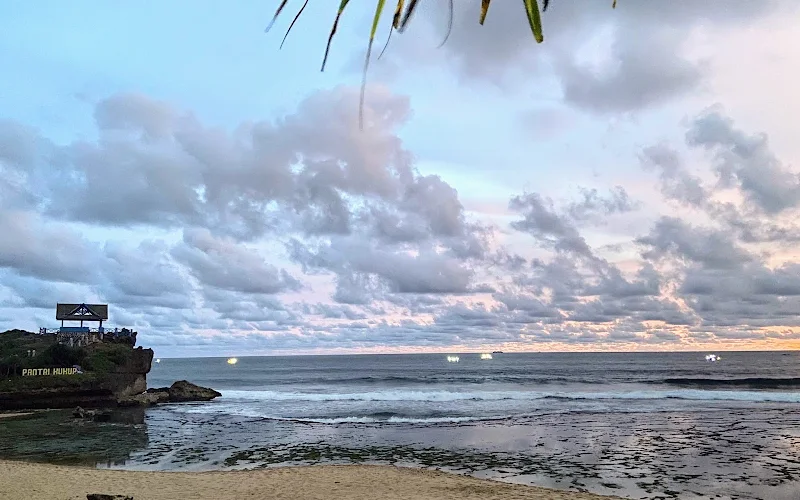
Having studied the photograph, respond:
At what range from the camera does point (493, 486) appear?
704 inches

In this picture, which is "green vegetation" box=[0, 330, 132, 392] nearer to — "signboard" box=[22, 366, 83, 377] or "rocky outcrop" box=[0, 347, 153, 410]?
"rocky outcrop" box=[0, 347, 153, 410]

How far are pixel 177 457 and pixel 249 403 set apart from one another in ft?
93.2

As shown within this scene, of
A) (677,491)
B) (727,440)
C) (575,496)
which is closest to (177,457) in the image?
(575,496)

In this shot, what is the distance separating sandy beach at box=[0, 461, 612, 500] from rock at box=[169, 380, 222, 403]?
115ft

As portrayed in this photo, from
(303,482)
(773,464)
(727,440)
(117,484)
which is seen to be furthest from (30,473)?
(727,440)

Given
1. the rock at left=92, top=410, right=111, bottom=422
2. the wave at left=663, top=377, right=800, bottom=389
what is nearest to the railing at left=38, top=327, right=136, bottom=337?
the rock at left=92, top=410, right=111, bottom=422

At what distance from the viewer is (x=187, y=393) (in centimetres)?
5547

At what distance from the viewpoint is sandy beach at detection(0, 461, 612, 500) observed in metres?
16.3

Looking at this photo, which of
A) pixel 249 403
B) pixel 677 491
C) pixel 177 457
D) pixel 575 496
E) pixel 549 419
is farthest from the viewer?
pixel 249 403

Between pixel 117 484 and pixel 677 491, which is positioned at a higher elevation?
pixel 117 484

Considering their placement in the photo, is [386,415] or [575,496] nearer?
[575,496]

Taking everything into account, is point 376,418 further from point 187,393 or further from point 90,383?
point 90,383

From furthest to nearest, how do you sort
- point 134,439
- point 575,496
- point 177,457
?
point 134,439
point 177,457
point 575,496

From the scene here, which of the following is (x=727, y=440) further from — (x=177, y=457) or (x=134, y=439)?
(x=134, y=439)
